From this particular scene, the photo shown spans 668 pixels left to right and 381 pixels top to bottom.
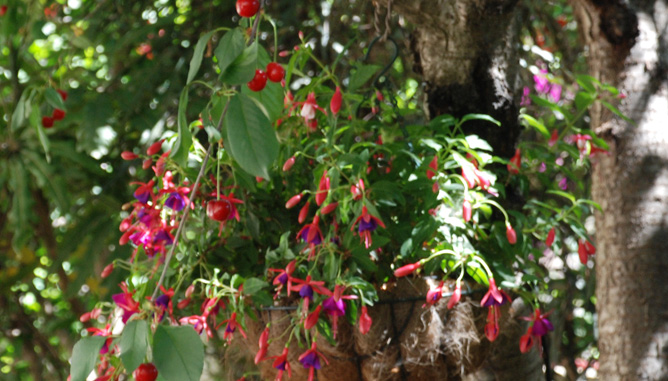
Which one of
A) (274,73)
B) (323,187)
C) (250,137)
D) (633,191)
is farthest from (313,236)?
(633,191)

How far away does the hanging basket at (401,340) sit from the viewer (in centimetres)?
82

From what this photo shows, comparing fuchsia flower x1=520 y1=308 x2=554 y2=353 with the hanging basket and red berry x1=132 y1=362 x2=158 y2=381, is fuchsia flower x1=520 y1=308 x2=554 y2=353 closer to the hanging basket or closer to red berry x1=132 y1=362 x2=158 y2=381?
the hanging basket

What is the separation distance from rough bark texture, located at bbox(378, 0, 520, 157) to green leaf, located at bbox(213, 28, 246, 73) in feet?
1.90

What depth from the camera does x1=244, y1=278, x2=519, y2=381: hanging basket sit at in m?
0.82

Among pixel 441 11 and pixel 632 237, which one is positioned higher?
pixel 441 11

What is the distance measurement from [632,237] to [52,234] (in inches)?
62.7

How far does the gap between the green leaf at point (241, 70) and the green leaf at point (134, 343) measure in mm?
156

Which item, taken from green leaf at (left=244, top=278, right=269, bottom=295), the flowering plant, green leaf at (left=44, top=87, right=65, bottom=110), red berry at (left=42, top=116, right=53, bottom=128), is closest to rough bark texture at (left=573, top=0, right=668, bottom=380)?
the flowering plant

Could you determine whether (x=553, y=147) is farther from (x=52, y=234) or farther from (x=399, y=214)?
(x=52, y=234)

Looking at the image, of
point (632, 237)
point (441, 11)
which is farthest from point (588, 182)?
point (441, 11)

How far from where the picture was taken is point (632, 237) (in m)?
1.04

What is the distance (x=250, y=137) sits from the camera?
1.22 feet

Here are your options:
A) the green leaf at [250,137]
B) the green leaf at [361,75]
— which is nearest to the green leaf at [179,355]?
the green leaf at [250,137]

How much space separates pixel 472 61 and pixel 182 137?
2.26ft
